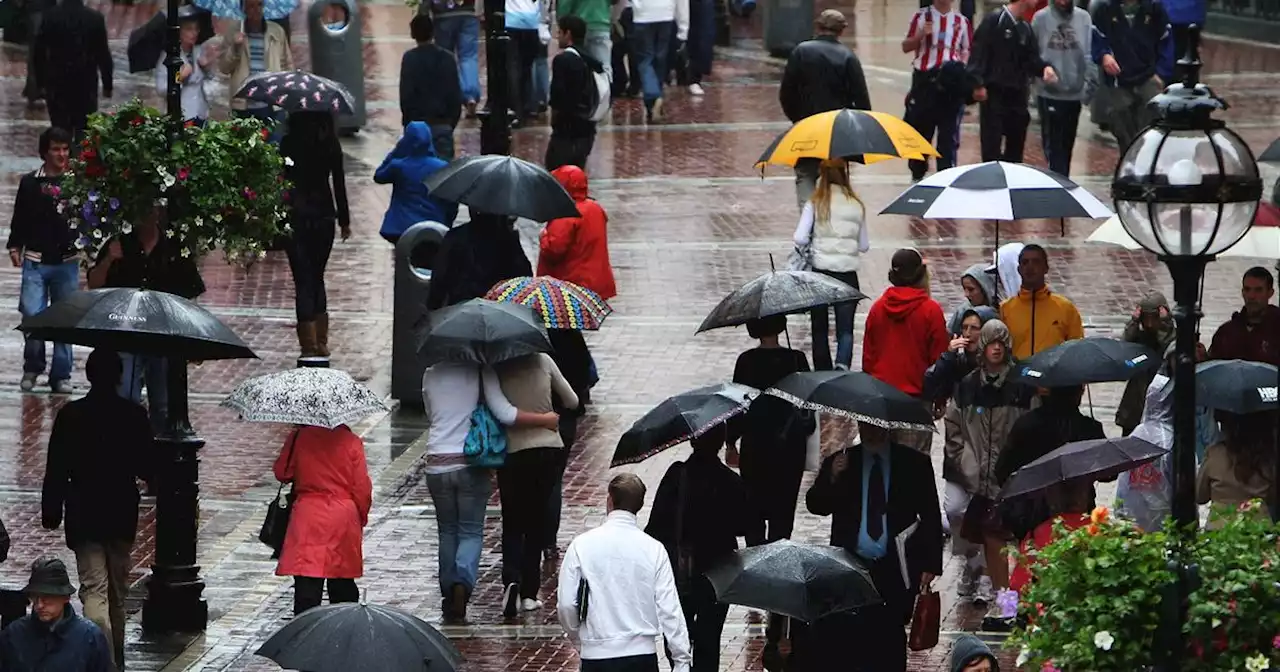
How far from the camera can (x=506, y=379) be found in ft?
42.7

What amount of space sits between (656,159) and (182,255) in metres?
11.8

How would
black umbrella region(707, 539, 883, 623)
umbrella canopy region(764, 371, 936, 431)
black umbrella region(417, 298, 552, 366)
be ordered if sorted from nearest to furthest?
black umbrella region(707, 539, 883, 623), umbrella canopy region(764, 371, 936, 431), black umbrella region(417, 298, 552, 366)

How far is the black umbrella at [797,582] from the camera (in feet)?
34.0

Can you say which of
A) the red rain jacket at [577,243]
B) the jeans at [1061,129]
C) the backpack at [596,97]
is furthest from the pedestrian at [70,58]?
the red rain jacket at [577,243]

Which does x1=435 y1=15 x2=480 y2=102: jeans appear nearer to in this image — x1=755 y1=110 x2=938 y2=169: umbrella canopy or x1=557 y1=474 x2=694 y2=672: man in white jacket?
x1=755 y1=110 x2=938 y2=169: umbrella canopy

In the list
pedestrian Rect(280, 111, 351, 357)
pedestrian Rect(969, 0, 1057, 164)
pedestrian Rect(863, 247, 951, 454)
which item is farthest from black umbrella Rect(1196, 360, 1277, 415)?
pedestrian Rect(969, 0, 1057, 164)

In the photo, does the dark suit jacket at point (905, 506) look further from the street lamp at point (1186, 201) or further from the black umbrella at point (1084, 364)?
the street lamp at point (1186, 201)

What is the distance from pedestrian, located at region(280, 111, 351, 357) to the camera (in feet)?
59.1

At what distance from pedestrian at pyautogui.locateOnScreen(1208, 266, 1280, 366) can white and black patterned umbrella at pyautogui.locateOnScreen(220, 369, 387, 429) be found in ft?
15.8

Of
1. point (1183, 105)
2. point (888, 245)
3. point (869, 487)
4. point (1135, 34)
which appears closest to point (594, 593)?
point (869, 487)

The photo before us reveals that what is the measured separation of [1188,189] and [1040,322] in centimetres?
576

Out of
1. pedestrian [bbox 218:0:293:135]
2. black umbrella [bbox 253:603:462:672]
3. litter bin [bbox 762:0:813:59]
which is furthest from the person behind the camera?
litter bin [bbox 762:0:813:59]

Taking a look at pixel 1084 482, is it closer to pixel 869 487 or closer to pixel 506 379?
pixel 869 487

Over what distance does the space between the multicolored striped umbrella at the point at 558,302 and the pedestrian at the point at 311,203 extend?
4359mm
